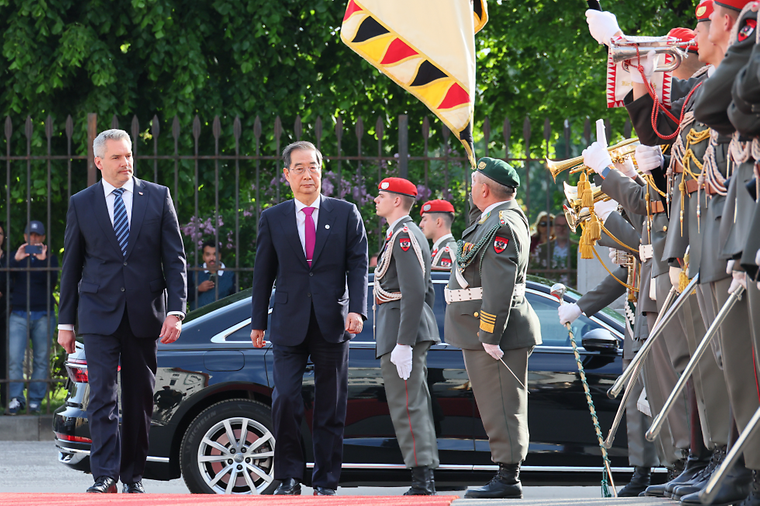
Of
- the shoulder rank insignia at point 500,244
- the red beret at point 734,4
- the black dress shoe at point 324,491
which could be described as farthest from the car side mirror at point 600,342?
the red beret at point 734,4

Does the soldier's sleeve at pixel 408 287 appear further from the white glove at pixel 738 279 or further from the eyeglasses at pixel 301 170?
the white glove at pixel 738 279

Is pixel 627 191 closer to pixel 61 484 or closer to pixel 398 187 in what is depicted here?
pixel 398 187

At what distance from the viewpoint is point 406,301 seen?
591 centimetres

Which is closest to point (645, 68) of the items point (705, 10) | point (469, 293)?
point (705, 10)

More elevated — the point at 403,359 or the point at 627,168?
the point at 627,168

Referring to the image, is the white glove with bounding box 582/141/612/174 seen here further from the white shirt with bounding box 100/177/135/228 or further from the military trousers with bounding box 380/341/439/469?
the white shirt with bounding box 100/177/135/228

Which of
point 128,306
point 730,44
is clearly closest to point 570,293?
point 128,306

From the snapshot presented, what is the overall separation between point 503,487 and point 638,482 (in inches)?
41.0

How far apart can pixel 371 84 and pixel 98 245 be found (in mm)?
9281

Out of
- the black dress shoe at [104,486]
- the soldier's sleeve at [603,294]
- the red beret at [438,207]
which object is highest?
the red beret at [438,207]

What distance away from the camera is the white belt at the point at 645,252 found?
529 centimetres

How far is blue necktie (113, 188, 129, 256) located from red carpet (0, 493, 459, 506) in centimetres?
148

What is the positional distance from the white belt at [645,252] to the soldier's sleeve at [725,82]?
198 cm

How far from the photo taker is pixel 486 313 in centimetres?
507
